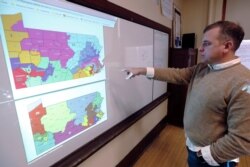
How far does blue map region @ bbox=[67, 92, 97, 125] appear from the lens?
101cm

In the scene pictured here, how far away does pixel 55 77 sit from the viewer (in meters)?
0.88

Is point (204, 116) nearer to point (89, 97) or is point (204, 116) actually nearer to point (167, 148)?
point (89, 97)

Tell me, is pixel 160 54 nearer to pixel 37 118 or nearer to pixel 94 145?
pixel 94 145

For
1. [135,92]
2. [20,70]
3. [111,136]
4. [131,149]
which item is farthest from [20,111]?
[131,149]

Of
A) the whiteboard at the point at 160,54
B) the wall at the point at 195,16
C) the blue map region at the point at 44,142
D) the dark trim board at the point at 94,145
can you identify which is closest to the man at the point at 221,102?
the dark trim board at the point at 94,145

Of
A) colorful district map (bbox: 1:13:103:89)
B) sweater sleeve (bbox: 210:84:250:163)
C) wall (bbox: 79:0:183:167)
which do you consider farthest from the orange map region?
sweater sleeve (bbox: 210:84:250:163)

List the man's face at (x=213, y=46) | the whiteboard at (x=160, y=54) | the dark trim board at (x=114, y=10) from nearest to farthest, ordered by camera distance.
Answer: the man's face at (x=213, y=46)
the dark trim board at (x=114, y=10)
the whiteboard at (x=160, y=54)

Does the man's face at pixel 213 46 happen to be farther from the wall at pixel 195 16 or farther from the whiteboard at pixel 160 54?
the wall at pixel 195 16

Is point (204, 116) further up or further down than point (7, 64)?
further down

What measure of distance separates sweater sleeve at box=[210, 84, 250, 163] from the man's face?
0.22 meters

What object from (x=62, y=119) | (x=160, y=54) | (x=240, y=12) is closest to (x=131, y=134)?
(x=62, y=119)

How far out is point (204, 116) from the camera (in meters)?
0.96

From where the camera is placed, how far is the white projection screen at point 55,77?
70 centimetres

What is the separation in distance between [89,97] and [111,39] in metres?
0.49
